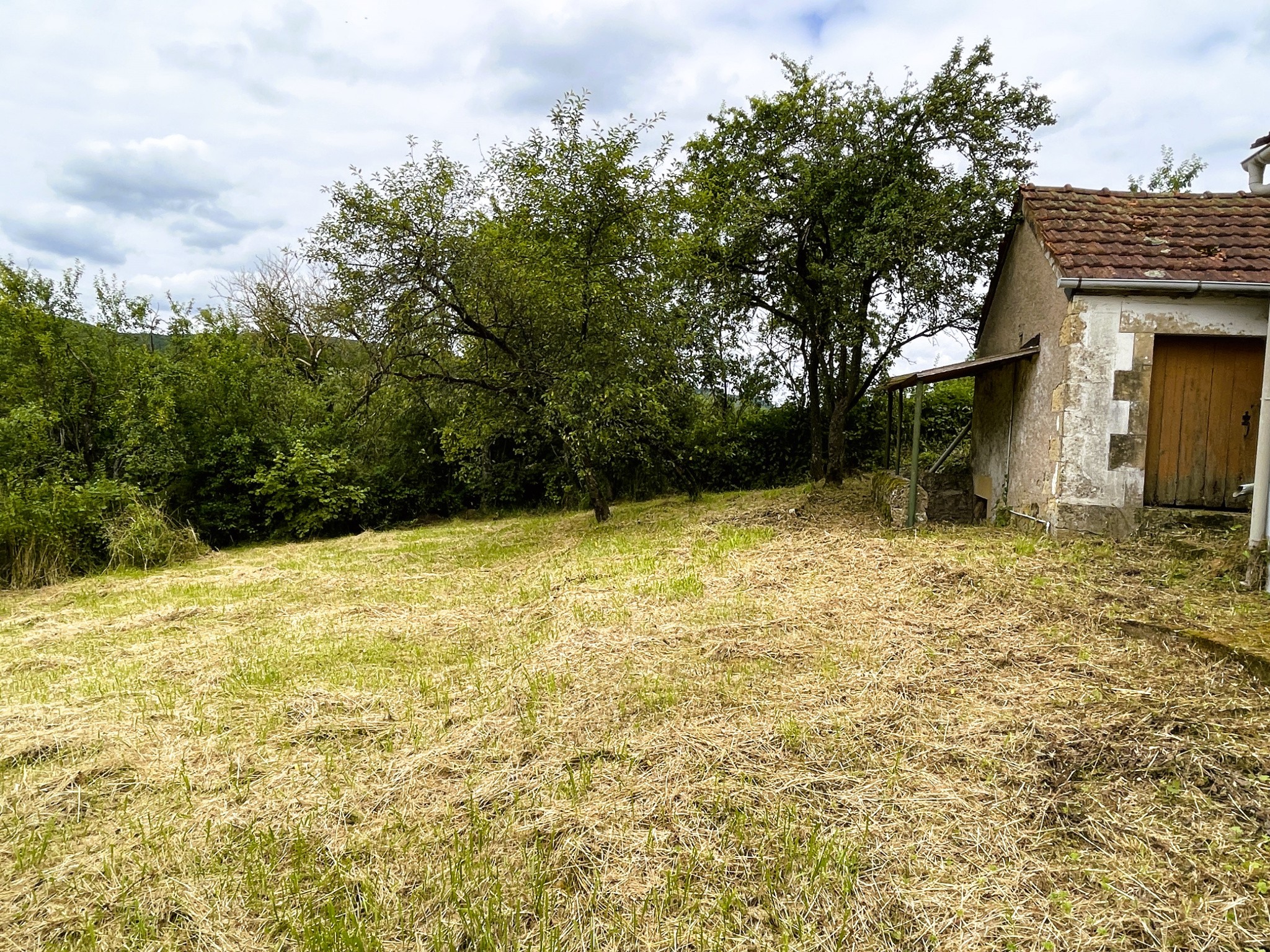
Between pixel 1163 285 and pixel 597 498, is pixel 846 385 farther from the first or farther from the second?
pixel 1163 285

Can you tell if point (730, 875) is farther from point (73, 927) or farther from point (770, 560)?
point (770, 560)

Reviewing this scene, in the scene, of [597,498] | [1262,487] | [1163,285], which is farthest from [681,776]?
[597,498]

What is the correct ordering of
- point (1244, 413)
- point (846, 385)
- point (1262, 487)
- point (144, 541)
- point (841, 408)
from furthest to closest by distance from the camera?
1. point (846, 385)
2. point (841, 408)
3. point (144, 541)
4. point (1244, 413)
5. point (1262, 487)

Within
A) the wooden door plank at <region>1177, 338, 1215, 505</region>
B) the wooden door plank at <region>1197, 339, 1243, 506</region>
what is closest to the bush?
the wooden door plank at <region>1177, 338, 1215, 505</region>

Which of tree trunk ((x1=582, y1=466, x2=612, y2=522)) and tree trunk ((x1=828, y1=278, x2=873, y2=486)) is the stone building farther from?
tree trunk ((x1=582, y1=466, x2=612, y2=522))

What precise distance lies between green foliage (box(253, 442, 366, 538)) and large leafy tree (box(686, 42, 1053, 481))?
9.53 m

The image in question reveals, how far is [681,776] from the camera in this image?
10.4 ft

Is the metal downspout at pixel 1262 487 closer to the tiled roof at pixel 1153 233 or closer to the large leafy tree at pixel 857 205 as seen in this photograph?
the tiled roof at pixel 1153 233

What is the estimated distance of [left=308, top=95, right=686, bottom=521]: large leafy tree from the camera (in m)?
10.1

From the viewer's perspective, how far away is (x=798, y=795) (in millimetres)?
2992

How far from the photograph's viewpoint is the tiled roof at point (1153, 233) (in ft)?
23.5

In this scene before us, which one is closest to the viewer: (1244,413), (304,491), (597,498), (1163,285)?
(1163,285)

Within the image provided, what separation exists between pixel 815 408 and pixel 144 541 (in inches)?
504

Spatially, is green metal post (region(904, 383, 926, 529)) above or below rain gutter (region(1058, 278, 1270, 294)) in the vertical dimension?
below
